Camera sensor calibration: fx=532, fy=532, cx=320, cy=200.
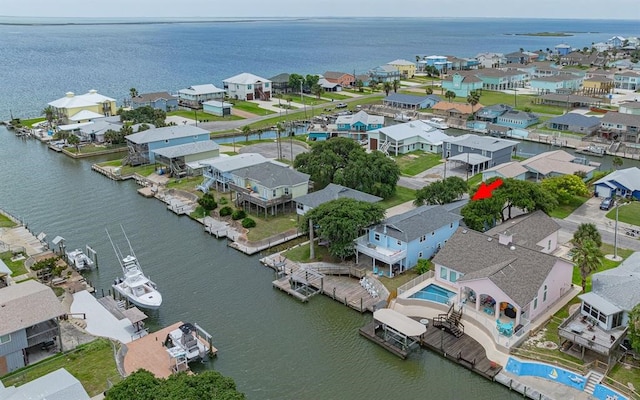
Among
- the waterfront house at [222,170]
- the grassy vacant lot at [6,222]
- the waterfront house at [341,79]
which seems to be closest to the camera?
the grassy vacant lot at [6,222]

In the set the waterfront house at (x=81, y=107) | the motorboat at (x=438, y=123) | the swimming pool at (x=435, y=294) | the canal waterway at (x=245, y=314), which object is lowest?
the canal waterway at (x=245, y=314)

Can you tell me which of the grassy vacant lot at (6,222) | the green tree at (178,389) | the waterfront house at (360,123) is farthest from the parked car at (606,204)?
the grassy vacant lot at (6,222)

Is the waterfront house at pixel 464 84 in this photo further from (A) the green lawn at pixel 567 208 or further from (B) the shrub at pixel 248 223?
(B) the shrub at pixel 248 223

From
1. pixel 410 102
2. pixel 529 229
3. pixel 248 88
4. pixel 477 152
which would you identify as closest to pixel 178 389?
pixel 529 229

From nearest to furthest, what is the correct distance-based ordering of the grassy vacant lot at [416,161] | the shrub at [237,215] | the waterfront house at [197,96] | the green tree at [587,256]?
1. the green tree at [587,256]
2. the shrub at [237,215]
3. the grassy vacant lot at [416,161]
4. the waterfront house at [197,96]

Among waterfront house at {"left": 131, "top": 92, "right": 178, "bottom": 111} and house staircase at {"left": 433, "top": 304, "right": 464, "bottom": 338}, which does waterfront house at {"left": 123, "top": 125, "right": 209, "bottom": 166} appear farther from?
house staircase at {"left": 433, "top": 304, "right": 464, "bottom": 338}

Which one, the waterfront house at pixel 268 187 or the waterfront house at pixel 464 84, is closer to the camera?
the waterfront house at pixel 268 187

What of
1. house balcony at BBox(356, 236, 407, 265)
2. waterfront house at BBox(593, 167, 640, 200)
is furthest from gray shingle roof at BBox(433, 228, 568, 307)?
waterfront house at BBox(593, 167, 640, 200)

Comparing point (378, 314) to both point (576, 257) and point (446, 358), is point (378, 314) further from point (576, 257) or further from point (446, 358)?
point (576, 257)
